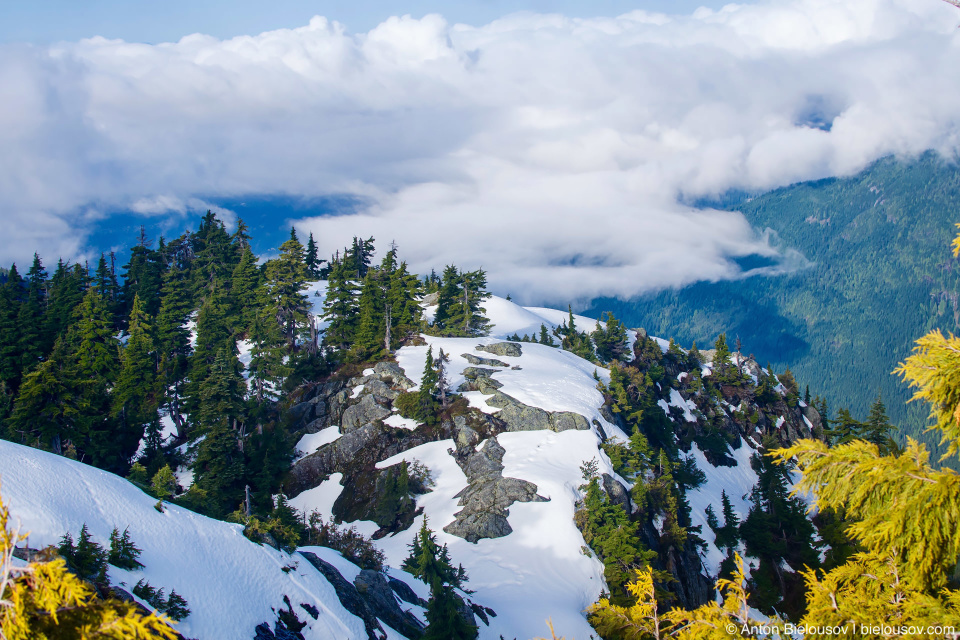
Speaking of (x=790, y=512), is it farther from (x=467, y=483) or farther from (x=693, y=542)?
(x=467, y=483)

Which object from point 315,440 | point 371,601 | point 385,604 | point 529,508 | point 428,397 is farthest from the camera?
point 315,440

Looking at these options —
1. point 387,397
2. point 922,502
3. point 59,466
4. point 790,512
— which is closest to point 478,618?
point 59,466

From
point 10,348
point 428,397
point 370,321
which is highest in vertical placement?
point 370,321

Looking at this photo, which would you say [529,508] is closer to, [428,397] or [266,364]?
[428,397]

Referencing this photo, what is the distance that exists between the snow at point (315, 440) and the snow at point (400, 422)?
511 cm

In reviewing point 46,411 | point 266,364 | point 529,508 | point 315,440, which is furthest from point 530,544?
point 46,411

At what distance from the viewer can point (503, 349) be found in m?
64.9

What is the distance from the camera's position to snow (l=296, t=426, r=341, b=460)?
5303 cm

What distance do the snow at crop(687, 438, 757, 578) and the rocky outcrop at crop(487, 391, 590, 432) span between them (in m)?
14.0

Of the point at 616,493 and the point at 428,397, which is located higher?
the point at 428,397

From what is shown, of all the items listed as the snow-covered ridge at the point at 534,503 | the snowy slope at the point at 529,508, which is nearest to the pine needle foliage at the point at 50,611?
the snowy slope at the point at 529,508

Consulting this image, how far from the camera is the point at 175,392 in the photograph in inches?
2301

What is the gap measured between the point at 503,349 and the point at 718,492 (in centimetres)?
2923

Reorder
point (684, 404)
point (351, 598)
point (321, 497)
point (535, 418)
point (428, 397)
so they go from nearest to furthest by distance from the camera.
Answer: point (351, 598)
point (321, 497)
point (535, 418)
point (428, 397)
point (684, 404)
